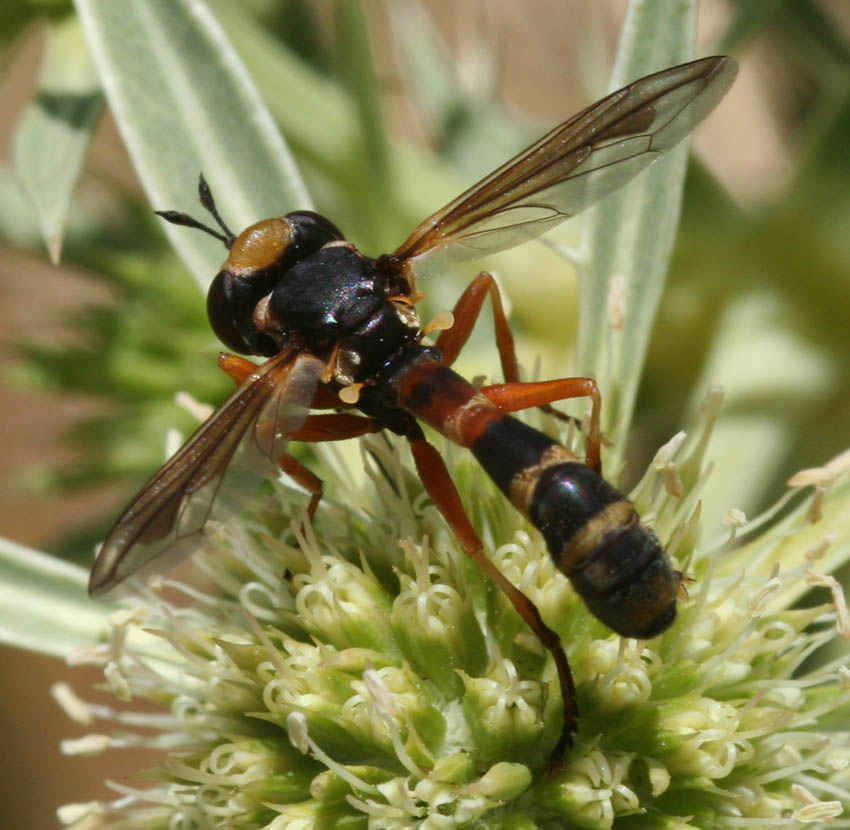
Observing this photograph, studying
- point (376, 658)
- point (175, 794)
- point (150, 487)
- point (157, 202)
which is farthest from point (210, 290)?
point (175, 794)

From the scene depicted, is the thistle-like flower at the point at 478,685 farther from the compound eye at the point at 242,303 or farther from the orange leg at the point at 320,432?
the compound eye at the point at 242,303

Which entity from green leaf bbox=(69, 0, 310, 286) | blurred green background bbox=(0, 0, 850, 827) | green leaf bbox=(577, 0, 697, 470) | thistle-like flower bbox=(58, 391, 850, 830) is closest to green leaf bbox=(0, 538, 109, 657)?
thistle-like flower bbox=(58, 391, 850, 830)

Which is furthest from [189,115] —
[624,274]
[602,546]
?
[602,546]

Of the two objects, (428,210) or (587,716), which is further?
(428,210)

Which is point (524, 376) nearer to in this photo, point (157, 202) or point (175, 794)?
point (157, 202)

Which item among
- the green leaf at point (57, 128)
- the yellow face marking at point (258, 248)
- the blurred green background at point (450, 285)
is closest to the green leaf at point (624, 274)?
the blurred green background at point (450, 285)

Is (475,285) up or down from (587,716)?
up
